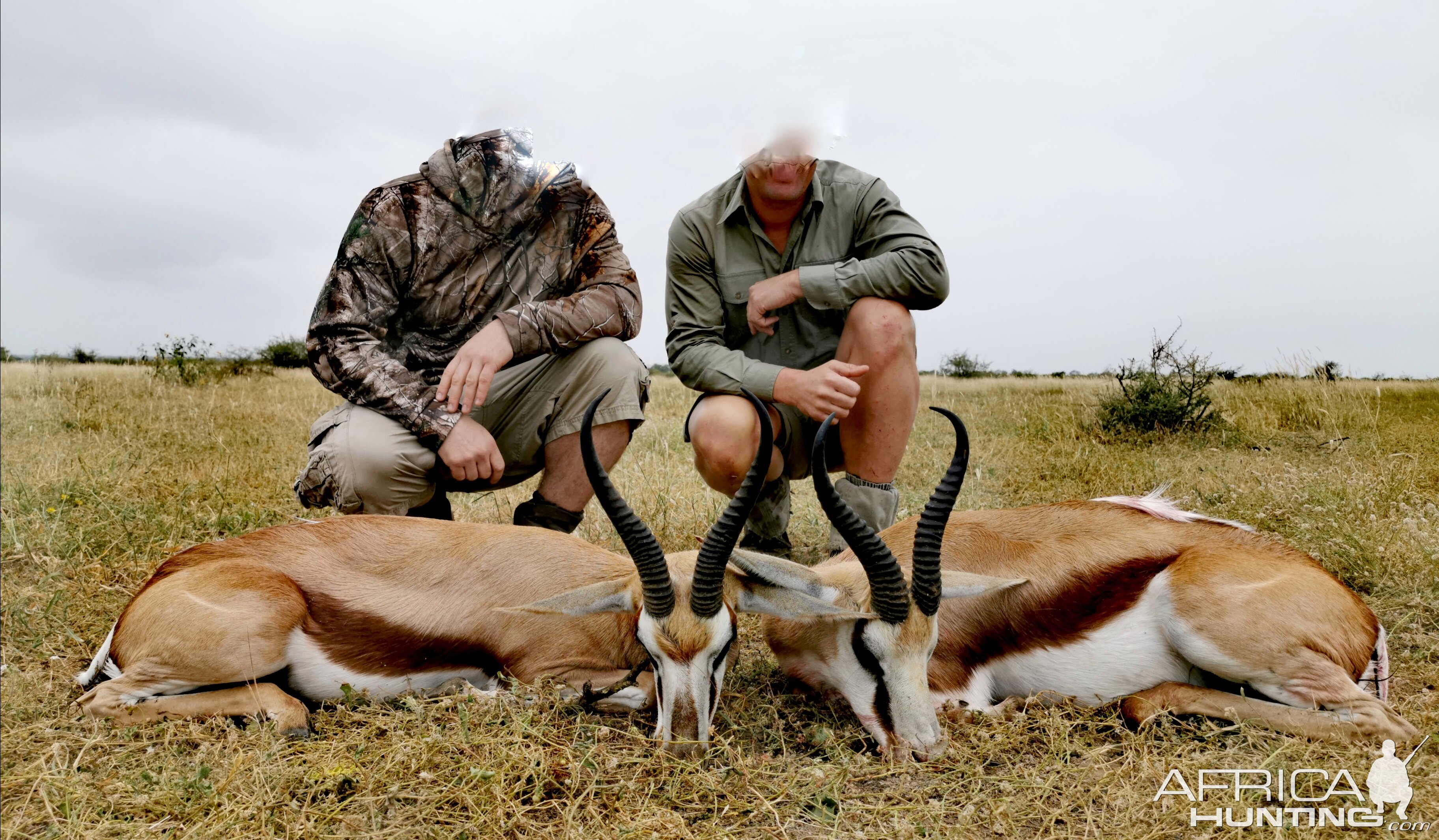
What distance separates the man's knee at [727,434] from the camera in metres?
5.55

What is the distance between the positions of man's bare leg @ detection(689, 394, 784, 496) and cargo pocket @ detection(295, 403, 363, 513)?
6.77 feet

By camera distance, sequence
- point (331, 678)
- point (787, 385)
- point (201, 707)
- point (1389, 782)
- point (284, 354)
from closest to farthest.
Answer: point (1389, 782), point (201, 707), point (331, 678), point (787, 385), point (284, 354)

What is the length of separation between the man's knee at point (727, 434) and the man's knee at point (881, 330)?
79 cm

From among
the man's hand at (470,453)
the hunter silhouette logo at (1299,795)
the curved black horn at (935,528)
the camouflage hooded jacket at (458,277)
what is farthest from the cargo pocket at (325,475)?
the hunter silhouette logo at (1299,795)

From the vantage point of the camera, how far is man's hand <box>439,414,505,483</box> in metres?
5.11

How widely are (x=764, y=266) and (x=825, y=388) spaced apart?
49.8 inches

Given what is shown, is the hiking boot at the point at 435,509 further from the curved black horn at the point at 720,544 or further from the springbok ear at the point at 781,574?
the curved black horn at the point at 720,544

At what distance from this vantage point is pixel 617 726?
388 centimetres

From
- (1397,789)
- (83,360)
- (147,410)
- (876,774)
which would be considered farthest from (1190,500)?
(83,360)

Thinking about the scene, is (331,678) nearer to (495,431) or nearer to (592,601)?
(592,601)

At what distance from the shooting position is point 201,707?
374cm

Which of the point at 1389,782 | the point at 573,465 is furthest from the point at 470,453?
the point at 1389,782

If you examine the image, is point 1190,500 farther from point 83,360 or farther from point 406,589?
point 83,360

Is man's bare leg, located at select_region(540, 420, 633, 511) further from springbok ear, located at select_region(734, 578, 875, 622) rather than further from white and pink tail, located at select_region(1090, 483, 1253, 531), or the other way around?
white and pink tail, located at select_region(1090, 483, 1253, 531)
